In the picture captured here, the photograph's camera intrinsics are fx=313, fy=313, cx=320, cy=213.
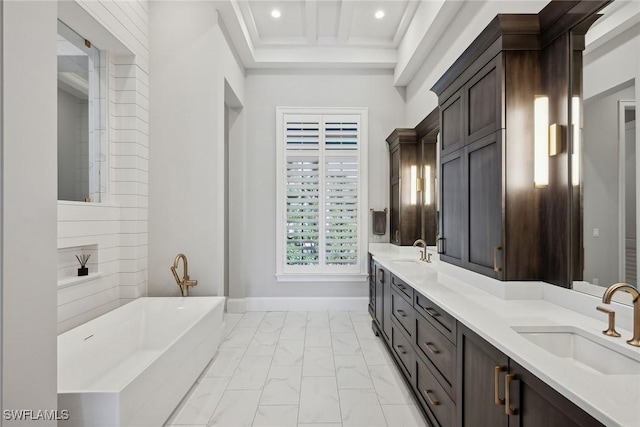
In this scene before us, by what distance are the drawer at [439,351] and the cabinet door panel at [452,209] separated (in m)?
0.57

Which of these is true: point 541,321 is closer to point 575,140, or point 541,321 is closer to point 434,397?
point 434,397

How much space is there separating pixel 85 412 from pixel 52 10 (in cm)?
161

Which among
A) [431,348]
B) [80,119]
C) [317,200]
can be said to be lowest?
[431,348]

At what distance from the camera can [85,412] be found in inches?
55.8

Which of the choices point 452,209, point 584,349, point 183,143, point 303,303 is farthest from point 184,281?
point 584,349

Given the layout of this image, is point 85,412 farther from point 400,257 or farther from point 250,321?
point 400,257

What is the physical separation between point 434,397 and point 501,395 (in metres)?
→ 0.75

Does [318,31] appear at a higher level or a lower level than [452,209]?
higher

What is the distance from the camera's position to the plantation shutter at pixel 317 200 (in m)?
4.41

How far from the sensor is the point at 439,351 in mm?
1760

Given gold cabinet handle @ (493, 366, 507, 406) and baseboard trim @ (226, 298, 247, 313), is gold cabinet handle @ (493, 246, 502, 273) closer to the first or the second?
gold cabinet handle @ (493, 366, 507, 406)

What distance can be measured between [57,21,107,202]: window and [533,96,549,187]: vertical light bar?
330 cm

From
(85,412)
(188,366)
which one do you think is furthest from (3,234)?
(188,366)

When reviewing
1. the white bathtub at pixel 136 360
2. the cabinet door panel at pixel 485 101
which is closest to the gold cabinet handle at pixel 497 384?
the cabinet door panel at pixel 485 101
